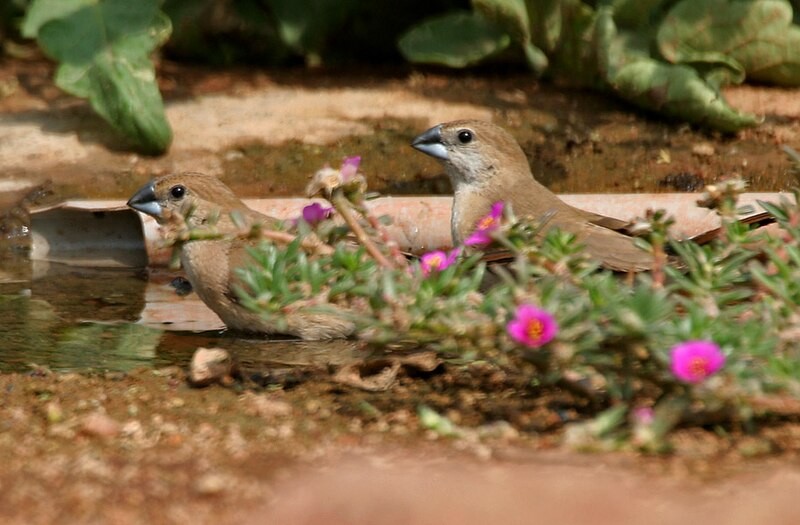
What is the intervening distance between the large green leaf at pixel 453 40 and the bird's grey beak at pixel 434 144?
192cm

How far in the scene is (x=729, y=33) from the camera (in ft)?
26.1

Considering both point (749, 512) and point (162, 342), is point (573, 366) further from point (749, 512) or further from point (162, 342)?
point (162, 342)

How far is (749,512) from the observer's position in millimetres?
2988

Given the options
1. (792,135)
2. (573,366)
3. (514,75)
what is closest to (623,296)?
(573,366)

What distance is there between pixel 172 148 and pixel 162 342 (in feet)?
8.73

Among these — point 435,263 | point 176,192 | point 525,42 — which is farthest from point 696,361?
point 525,42

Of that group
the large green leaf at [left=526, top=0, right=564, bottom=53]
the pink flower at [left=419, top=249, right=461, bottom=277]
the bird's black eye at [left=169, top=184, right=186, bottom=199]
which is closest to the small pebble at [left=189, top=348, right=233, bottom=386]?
the pink flower at [left=419, top=249, right=461, bottom=277]

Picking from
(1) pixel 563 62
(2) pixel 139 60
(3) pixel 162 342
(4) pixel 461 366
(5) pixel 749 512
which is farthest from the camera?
(1) pixel 563 62

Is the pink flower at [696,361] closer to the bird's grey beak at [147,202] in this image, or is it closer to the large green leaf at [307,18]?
the bird's grey beak at [147,202]

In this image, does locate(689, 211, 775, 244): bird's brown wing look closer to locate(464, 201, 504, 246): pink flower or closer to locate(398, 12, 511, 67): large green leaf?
locate(464, 201, 504, 246): pink flower

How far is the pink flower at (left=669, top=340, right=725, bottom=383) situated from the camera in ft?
10.8

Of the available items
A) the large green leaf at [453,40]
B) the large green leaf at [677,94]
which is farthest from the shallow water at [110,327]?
the large green leaf at [677,94]

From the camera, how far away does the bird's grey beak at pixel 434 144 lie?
260 inches

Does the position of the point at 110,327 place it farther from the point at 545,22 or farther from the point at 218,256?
the point at 545,22
